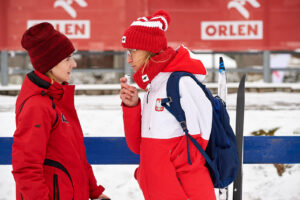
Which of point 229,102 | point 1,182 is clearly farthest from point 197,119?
point 229,102

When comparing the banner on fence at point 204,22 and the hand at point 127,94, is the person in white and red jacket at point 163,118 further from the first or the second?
the banner on fence at point 204,22

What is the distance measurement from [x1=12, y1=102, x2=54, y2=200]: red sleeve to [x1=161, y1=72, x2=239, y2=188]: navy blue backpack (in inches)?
20.1

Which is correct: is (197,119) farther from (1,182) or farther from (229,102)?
(229,102)

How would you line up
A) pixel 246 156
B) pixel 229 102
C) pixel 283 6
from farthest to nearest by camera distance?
pixel 283 6, pixel 229 102, pixel 246 156

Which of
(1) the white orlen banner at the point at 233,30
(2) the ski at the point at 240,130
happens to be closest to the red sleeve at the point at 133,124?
(2) the ski at the point at 240,130

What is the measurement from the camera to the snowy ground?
313 cm

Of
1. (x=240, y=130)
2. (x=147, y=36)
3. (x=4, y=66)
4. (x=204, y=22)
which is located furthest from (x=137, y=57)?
(x=4, y=66)

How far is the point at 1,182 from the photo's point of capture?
314cm

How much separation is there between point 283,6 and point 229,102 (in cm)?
190

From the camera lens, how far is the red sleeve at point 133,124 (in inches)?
62.5

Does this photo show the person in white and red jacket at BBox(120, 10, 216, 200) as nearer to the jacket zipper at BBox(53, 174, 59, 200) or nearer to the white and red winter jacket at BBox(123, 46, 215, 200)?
the white and red winter jacket at BBox(123, 46, 215, 200)

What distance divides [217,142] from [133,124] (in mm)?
383

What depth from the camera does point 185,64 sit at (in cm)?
152

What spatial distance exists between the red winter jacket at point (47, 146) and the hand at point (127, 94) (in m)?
0.23
